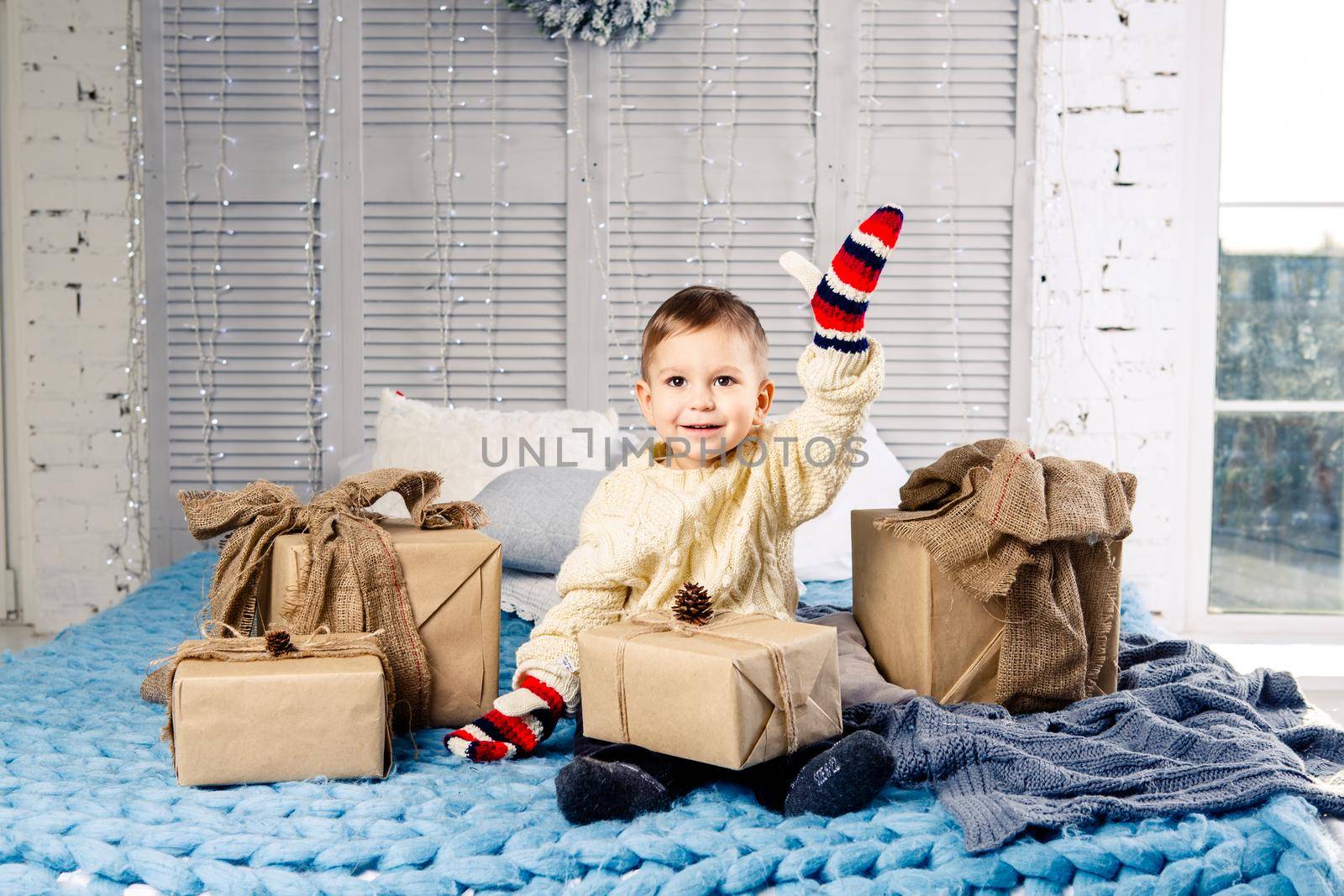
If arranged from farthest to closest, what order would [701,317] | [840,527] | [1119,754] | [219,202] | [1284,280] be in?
1. [1284,280]
2. [219,202]
3. [840,527]
4. [701,317]
5. [1119,754]

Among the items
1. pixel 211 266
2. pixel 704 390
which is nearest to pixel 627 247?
pixel 211 266

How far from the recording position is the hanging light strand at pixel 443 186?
271cm

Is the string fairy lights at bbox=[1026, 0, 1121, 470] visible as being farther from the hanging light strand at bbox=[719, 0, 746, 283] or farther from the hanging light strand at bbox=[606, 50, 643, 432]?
the hanging light strand at bbox=[606, 50, 643, 432]

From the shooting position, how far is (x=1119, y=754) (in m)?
1.07

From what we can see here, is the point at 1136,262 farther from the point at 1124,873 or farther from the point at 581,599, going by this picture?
the point at 1124,873

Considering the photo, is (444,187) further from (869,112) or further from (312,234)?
(869,112)

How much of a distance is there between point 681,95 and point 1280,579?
6.66ft

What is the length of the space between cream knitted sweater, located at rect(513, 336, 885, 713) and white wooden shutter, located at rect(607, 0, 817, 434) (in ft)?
4.71

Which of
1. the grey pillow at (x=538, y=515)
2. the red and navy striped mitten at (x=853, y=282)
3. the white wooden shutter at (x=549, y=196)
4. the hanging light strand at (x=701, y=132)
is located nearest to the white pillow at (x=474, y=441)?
the grey pillow at (x=538, y=515)

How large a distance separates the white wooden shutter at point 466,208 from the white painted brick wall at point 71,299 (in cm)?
64

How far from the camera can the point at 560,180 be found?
2.74 m

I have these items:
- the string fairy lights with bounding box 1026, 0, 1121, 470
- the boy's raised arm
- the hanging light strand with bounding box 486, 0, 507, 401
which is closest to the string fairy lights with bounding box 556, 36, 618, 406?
the hanging light strand with bounding box 486, 0, 507, 401

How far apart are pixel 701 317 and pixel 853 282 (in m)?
0.20

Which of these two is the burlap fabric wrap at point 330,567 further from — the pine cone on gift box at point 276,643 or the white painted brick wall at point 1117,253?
the white painted brick wall at point 1117,253
